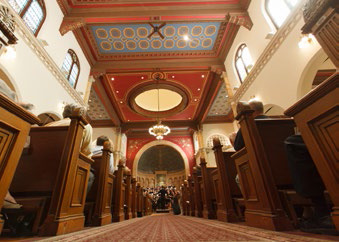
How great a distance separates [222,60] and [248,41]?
1913 mm

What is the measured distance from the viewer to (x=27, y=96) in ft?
13.8

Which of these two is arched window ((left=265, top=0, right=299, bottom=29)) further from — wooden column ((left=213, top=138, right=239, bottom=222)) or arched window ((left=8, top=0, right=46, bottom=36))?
arched window ((left=8, top=0, right=46, bottom=36))

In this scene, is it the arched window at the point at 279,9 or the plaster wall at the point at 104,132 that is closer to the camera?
the arched window at the point at 279,9

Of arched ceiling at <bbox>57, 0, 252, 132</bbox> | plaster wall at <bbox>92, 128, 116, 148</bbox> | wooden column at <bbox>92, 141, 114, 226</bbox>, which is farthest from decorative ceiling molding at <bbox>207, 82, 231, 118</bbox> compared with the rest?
wooden column at <bbox>92, 141, 114, 226</bbox>

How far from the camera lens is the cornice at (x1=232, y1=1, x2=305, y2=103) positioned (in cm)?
406

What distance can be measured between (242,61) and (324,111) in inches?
246

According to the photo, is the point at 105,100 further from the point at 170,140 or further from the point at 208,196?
the point at 208,196

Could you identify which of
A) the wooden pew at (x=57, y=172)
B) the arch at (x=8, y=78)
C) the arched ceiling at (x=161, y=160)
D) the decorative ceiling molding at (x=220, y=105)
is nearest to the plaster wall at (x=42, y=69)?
the arch at (x=8, y=78)

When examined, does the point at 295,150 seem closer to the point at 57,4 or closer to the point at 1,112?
the point at 1,112

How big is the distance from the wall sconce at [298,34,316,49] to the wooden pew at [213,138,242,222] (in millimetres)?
3042

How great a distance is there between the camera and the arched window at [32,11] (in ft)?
13.7

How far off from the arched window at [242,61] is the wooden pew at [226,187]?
4271mm

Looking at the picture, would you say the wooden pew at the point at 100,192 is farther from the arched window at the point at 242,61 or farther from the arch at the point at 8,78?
the arched window at the point at 242,61

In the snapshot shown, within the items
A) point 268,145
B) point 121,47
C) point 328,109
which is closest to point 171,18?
point 121,47
